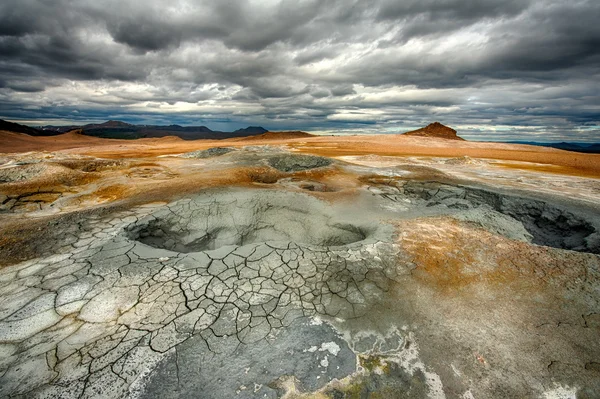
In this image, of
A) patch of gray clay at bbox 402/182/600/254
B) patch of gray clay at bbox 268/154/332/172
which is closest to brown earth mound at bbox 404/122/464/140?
patch of gray clay at bbox 268/154/332/172

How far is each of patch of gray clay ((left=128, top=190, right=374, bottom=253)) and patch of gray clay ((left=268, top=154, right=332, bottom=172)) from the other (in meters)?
5.17

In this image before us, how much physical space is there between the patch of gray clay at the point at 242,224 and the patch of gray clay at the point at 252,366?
296cm

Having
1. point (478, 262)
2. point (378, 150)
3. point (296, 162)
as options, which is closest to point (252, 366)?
point (478, 262)

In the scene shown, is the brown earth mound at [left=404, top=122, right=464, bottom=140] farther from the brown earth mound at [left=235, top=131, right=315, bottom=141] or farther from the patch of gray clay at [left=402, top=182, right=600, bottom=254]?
the patch of gray clay at [left=402, top=182, right=600, bottom=254]

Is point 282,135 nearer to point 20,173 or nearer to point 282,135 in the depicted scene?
point 282,135

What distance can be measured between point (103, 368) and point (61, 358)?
0.45 m

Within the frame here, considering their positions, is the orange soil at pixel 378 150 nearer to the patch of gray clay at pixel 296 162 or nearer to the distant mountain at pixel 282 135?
the patch of gray clay at pixel 296 162

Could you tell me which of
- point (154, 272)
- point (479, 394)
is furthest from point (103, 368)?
point (479, 394)

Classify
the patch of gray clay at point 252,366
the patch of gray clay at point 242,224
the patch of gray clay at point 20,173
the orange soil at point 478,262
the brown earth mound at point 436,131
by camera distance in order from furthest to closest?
the brown earth mound at point 436,131 < the patch of gray clay at point 20,173 < the patch of gray clay at point 242,224 < the orange soil at point 478,262 < the patch of gray clay at point 252,366

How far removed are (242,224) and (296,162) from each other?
6.81 metres

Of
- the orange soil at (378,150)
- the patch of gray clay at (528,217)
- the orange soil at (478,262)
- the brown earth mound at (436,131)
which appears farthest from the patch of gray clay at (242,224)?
the brown earth mound at (436,131)

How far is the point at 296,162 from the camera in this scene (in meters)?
12.7

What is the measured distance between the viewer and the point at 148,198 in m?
6.91

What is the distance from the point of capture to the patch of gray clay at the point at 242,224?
18.6ft
